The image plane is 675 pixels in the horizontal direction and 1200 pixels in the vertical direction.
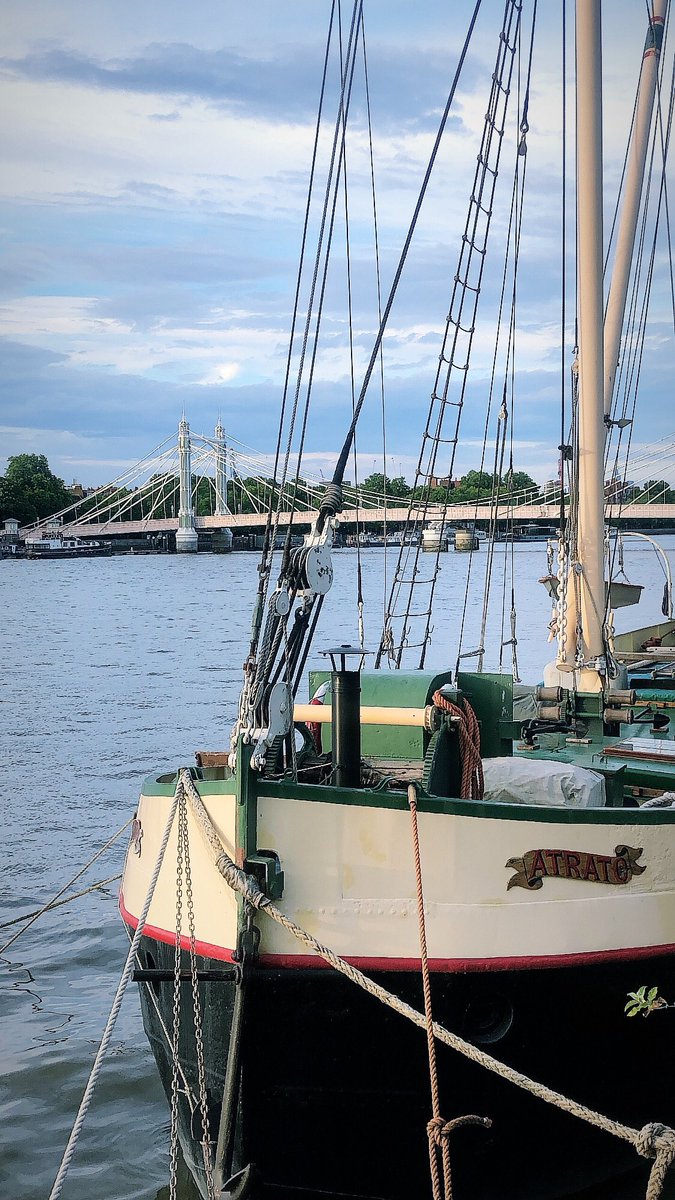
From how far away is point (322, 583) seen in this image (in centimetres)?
618

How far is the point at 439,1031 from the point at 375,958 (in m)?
0.48

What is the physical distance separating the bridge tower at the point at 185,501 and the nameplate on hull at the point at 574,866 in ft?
360

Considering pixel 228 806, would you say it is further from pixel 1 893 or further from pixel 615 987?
pixel 1 893

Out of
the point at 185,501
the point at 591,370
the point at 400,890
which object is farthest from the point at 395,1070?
the point at 185,501

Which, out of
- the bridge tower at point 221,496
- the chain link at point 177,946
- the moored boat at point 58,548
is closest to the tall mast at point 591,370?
the chain link at point 177,946

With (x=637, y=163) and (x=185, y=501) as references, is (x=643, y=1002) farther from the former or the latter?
(x=185, y=501)

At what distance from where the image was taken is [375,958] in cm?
578

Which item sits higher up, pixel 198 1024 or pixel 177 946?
pixel 177 946

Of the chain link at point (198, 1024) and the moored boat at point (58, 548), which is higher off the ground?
Result: the moored boat at point (58, 548)

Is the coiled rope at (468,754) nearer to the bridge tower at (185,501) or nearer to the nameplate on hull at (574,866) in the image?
the nameplate on hull at (574,866)

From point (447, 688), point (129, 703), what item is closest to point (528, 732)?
point (447, 688)

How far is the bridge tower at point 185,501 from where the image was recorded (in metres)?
115

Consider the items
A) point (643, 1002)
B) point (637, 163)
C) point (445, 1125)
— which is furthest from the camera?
point (637, 163)

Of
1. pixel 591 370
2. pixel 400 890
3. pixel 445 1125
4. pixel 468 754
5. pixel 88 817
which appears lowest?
pixel 88 817
